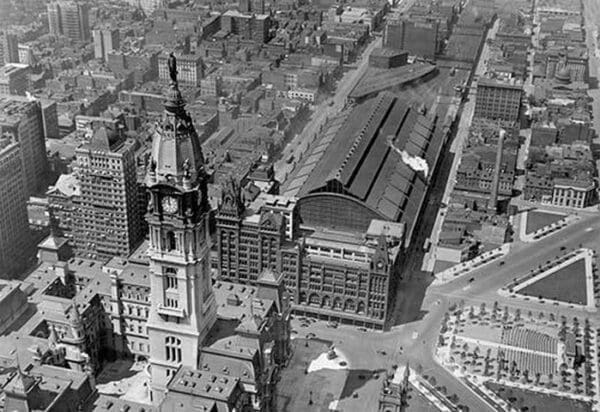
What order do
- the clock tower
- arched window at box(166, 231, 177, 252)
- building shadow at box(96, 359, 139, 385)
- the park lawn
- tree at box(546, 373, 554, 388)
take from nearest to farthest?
the clock tower, arched window at box(166, 231, 177, 252), the park lawn, building shadow at box(96, 359, 139, 385), tree at box(546, 373, 554, 388)

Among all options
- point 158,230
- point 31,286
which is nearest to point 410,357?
point 158,230

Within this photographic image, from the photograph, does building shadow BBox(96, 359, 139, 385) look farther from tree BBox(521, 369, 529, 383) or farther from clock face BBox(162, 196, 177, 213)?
tree BBox(521, 369, 529, 383)

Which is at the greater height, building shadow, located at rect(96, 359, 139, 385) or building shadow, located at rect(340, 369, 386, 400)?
building shadow, located at rect(96, 359, 139, 385)

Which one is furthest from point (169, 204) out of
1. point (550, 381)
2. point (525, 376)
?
point (550, 381)

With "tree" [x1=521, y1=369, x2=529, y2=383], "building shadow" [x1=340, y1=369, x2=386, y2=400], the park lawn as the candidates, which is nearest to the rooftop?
"building shadow" [x1=340, y1=369, x2=386, y2=400]

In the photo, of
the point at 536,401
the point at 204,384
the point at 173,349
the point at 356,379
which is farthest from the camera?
the point at 356,379

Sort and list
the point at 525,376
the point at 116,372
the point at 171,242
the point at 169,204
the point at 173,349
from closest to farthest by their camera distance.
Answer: the point at 169,204, the point at 171,242, the point at 173,349, the point at 116,372, the point at 525,376

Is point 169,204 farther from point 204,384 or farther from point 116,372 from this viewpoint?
point 116,372

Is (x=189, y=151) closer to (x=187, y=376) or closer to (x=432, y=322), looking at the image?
(x=187, y=376)

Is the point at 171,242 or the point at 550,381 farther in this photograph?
the point at 550,381
